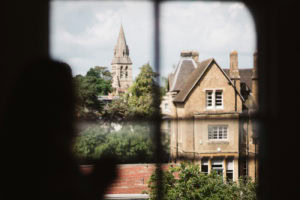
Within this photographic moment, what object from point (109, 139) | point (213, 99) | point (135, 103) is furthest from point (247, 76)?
point (213, 99)

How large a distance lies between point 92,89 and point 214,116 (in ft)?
10.2

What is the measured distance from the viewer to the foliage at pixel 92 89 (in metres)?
2.30

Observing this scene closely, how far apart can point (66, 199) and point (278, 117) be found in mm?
1141

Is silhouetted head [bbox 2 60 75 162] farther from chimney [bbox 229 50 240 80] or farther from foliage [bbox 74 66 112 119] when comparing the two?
chimney [bbox 229 50 240 80]

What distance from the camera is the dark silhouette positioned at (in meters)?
1.28

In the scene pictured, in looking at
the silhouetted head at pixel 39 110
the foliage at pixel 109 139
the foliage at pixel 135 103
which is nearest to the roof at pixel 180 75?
the foliage at pixel 135 103

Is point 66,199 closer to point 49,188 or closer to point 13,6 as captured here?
point 49,188

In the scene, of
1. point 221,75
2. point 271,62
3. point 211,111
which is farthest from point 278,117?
point 221,75

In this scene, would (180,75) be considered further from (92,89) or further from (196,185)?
(92,89)

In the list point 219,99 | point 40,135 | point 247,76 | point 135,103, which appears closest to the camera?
point 40,135

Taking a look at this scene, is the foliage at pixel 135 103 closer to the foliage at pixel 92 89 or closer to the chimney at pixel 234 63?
the foliage at pixel 92 89

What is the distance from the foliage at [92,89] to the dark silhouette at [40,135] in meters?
0.95

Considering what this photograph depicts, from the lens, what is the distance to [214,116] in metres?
5.09

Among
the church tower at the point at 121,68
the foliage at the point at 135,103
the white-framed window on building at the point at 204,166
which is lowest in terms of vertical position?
the white-framed window on building at the point at 204,166
